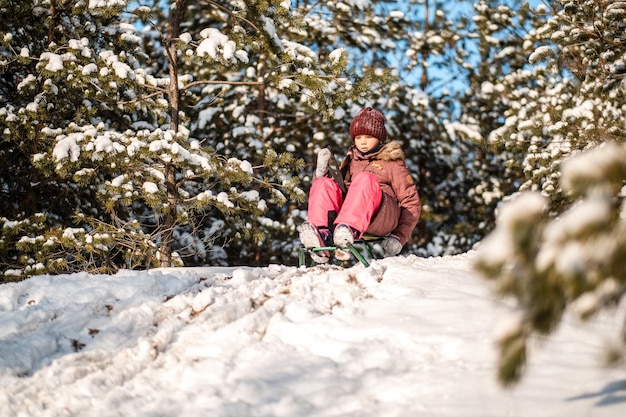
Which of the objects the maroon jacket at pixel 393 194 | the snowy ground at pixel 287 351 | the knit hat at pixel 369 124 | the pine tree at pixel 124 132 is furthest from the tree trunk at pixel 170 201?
the snowy ground at pixel 287 351

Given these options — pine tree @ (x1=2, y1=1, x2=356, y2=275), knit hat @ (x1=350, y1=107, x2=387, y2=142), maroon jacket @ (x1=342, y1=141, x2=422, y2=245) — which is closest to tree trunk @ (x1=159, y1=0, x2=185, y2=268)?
pine tree @ (x1=2, y1=1, x2=356, y2=275)

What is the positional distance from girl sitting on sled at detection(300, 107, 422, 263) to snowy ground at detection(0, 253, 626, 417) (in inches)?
28.9

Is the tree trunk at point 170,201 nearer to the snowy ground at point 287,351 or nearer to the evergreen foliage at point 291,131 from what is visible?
the evergreen foliage at point 291,131

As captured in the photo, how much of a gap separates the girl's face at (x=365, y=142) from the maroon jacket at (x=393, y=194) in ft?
0.29

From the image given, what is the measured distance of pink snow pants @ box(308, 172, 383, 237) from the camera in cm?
468

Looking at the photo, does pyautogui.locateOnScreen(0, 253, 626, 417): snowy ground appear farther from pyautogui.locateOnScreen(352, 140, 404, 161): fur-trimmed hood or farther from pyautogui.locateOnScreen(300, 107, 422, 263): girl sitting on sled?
pyautogui.locateOnScreen(352, 140, 404, 161): fur-trimmed hood

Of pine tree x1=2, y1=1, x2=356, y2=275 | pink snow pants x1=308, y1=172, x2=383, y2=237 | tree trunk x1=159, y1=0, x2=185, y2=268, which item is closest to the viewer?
pink snow pants x1=308, y1=172, x2=383, y2=237

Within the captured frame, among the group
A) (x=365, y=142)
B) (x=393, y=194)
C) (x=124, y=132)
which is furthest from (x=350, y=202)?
(x=124, y=132)

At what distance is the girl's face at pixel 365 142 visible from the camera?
18.4 ft

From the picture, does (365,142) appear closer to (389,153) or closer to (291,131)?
(389,153)

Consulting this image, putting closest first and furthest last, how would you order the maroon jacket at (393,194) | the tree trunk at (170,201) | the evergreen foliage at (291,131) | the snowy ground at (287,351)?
the evergreen foliage at (291,131), the snowy ground at (287,351), the maroon jacket at (393,194), the tree trunk at (170,201)

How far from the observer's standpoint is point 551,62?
7191 mm

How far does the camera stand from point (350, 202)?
4719mm

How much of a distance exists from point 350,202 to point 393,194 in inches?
28.3
